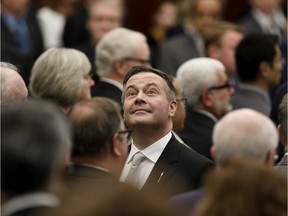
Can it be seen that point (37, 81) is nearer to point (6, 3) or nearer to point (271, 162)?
point (271, 162)

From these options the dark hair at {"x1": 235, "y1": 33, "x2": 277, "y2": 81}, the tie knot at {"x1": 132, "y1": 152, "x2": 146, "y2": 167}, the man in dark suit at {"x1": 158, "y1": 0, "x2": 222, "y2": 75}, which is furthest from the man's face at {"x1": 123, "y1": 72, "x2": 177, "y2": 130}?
the man in dark suit at {"x1": 158, "y1": 0, "x2": 222, "y2": 75}

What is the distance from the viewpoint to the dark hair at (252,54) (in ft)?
29.8

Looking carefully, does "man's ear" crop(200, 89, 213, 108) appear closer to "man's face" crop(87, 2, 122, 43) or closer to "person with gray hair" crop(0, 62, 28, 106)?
"person with gray hair" crop(0, 62, 28, 106)

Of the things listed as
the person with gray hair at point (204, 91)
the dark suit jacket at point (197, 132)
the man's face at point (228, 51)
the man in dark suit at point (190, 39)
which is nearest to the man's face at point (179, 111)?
the dark suit jacket at point (197, 132)

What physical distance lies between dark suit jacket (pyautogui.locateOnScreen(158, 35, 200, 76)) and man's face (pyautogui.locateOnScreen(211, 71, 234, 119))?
2701 mm

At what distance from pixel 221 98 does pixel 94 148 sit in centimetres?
285

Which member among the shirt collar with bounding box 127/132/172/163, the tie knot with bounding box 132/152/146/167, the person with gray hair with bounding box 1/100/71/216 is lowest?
the tie knot with bounding box 132/152/146/167

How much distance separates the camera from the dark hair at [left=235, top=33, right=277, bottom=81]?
9.09m

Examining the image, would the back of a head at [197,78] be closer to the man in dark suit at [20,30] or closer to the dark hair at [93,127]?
the dark hair at [93,127]

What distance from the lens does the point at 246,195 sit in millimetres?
4035

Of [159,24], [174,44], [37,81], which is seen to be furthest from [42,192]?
[159,24]

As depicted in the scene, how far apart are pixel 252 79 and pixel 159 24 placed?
23.8 feet

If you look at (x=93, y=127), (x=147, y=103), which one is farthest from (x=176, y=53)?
(x=93, y=127)

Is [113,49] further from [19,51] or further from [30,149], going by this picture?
[30,149]
